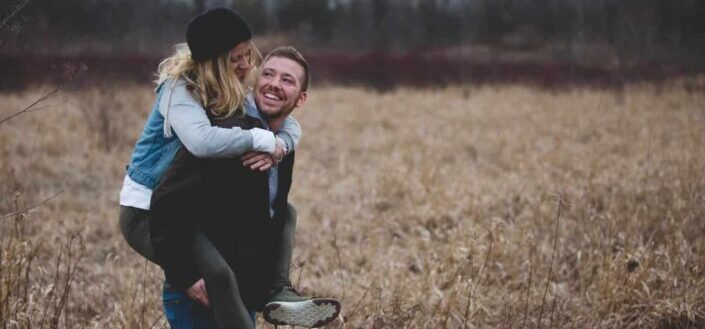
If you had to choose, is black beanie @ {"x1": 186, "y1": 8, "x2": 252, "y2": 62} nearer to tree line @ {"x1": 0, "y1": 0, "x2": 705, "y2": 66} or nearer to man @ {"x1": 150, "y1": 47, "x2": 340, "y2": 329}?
man @ {"x1": 150, "y1": 47, "x2": 340, "y2": 329}

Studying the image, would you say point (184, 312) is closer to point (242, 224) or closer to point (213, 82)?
point (242, 224)

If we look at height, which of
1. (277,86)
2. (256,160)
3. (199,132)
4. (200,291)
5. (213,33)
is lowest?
(200,291)

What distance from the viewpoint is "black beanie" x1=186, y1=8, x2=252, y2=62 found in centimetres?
177

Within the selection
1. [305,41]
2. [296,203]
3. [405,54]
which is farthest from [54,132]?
[305,41]

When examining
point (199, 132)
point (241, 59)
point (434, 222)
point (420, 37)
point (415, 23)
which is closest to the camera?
point (199, 132)

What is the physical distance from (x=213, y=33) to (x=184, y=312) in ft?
3.15

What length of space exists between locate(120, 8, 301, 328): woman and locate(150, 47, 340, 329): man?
3 cm

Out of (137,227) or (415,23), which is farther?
(415,23)

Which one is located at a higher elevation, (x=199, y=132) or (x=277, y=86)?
(x=277, y=86)

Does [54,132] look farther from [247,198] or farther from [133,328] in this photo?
[247,198]

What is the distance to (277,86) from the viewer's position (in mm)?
1934

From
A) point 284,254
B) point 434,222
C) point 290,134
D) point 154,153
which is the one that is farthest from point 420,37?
point 154,153

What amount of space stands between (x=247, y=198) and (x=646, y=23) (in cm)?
2655

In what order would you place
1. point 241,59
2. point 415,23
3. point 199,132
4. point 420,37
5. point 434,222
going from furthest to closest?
point 415,23 → point 420,37 → point 434,222 → point 241,59 → point 199,132
